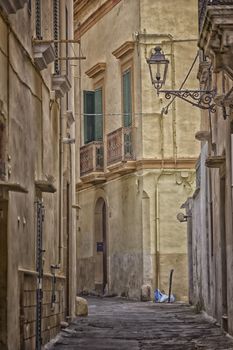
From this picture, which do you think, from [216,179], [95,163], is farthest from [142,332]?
[95,163]

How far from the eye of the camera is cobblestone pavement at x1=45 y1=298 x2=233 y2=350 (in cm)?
1549

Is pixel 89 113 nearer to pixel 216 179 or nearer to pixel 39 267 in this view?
pixel 216 179

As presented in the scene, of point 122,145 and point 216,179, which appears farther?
point 122,145

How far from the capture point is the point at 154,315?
23.3m

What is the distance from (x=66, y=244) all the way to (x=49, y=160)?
4312mm

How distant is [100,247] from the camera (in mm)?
36562

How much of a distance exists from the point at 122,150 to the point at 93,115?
3981 mm

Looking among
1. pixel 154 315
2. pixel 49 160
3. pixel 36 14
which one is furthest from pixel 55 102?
pixel 154 315

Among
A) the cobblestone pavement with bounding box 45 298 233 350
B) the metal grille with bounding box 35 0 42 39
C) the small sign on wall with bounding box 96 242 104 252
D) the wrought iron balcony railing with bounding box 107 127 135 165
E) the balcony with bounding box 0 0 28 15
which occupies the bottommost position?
the cobblestone pavement with bounding box 45 298 233 350

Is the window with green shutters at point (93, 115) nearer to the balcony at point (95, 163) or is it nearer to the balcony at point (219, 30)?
the balcony at point (95, 163)

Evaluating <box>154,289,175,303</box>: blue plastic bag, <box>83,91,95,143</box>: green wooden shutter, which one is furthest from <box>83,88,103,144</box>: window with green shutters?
<box>154,289,175,303</box>: blue plastic bag

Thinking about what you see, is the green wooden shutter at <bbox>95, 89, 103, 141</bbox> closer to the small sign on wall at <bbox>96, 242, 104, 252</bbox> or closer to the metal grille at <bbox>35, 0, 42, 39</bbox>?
the small sign on wall at <bbox>96, 242, 104, 252</bbox>

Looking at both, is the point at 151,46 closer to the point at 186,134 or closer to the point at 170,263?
the point at 186,134

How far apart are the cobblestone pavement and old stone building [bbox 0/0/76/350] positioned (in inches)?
19.1
